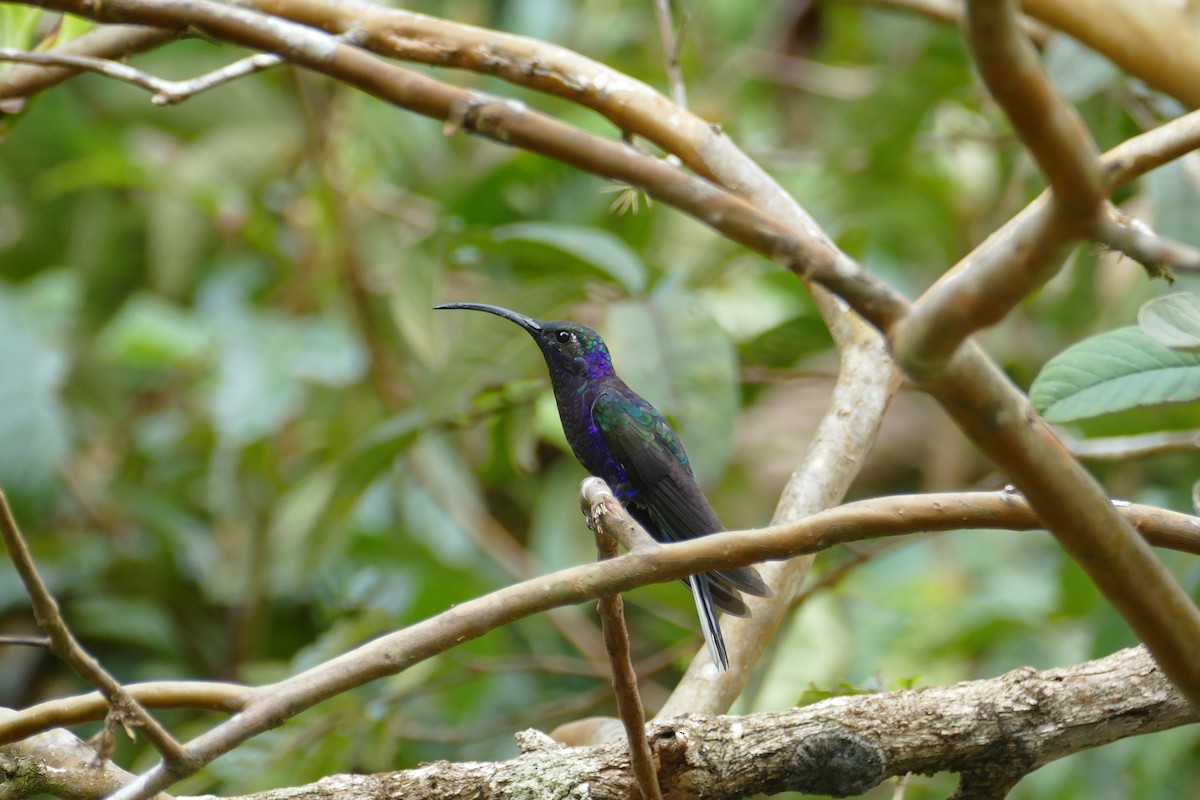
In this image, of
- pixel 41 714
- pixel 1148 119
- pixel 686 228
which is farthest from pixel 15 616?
pixel 1148 119

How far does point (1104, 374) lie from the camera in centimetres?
186

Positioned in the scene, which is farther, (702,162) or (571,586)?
(702,162)

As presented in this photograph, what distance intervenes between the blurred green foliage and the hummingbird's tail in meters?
0.61

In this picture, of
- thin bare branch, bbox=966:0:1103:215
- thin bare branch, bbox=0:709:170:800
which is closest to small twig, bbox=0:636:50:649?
thin bare branch, bbox=0:709:170:800

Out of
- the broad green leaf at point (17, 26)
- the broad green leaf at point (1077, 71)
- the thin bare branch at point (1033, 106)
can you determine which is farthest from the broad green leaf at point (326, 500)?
the thin bare branch at point (1033, 106)

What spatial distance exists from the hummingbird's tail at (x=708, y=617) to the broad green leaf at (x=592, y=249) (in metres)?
1.15

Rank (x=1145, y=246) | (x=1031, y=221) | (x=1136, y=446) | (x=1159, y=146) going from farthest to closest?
1. (x=1136, y=446)
2. (x=1159, y=146)
3. (x=1031, y=221)
4. (x=1145, y=246)

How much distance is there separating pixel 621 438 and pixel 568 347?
10.8 inches

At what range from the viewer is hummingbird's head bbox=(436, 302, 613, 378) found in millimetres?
2311

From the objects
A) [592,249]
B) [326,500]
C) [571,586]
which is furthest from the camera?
[326,500]

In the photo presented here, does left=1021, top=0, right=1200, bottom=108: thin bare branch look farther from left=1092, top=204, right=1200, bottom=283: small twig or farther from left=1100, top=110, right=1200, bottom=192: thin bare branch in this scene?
left=1092, top=204, right=1200, bottom=283: small twig

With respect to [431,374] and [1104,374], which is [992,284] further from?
[431,374]

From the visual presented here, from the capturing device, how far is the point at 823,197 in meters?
5.06

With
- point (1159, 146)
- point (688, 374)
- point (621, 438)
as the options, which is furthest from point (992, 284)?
point (688, 374)
